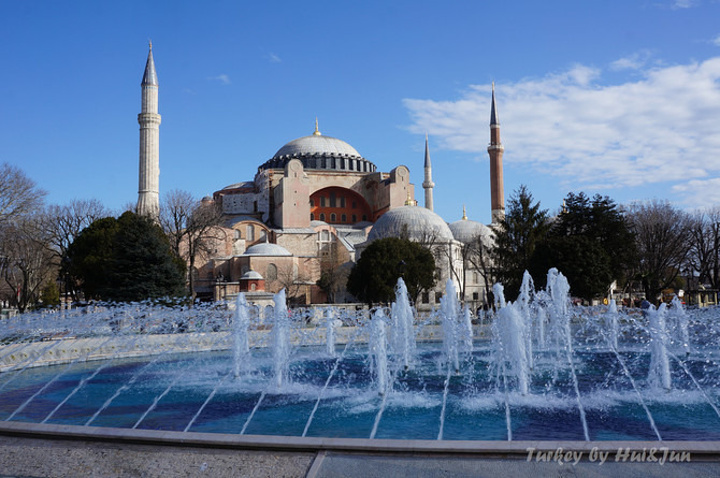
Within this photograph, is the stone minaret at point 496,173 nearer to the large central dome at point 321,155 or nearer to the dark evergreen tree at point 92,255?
the large central dome at point 321,155

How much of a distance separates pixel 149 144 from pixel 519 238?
20283 millimetres

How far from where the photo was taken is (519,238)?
84.8 feet

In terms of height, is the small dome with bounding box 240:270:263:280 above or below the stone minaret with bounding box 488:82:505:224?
below

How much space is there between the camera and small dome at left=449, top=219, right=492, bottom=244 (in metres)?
43.2

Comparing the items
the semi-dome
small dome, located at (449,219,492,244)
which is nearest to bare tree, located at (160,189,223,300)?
the semi-dome

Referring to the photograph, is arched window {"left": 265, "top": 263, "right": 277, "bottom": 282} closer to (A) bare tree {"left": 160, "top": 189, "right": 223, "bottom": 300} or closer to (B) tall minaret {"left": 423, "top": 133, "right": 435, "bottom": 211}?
(A) bare tree {"left": 160, "top": 189, "right": 223, "bottom": 300}

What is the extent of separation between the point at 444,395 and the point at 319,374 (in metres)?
2.82

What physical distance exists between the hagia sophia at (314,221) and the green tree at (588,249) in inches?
238

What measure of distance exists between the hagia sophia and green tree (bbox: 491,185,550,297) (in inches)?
216

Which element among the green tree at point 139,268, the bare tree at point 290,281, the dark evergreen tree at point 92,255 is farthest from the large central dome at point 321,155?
the green tree at point 139,268

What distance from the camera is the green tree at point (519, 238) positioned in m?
25.5

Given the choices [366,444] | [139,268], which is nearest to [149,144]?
[139,268]

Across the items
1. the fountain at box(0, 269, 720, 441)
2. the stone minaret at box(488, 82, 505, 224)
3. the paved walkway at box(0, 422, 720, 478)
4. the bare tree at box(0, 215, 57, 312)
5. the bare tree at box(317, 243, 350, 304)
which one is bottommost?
the fountain at box(0, 269, 720, 441)

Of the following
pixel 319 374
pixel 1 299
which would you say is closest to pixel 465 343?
pixel 319 374
